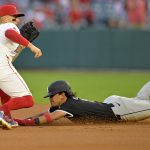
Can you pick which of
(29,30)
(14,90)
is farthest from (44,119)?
(29,30)

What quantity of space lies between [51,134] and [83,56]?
45.3 feet

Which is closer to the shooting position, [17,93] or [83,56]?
[17,93]

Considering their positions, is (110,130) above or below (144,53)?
above

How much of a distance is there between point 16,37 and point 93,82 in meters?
9.88

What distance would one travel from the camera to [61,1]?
20.9 metres

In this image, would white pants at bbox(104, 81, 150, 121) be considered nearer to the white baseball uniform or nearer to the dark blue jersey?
the dark blue jersey

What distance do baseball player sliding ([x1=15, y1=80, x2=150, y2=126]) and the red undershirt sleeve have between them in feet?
2.42

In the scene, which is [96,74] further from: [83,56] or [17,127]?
[17,127]

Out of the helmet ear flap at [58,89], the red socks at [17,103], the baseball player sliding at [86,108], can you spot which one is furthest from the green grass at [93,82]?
the red socks at [17,103]

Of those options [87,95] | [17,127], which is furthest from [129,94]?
[17,127]

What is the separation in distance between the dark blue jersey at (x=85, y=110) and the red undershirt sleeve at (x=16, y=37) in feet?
3.14

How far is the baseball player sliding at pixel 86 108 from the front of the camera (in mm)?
7941

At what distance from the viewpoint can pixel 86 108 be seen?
8.07 meters

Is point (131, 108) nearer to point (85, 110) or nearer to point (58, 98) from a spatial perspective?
point (85, 110)
